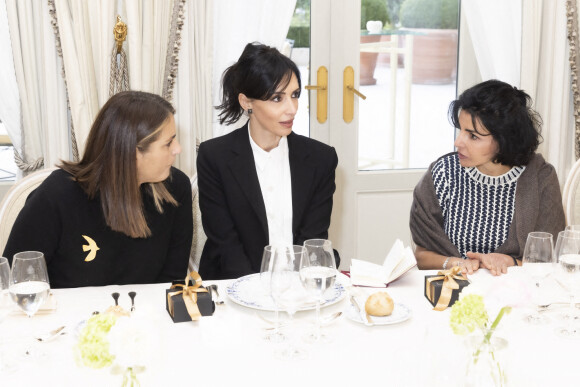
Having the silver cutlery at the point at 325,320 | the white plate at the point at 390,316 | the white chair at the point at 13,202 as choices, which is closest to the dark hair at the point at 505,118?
the white plate at the point at 390,316

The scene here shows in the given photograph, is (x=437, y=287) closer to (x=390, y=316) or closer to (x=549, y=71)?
(x=390, y=316)

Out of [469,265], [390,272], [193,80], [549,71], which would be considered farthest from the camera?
[549,71]

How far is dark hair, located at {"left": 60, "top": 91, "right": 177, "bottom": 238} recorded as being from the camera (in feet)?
6.90

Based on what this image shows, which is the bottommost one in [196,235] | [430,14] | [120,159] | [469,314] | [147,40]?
[196,235]

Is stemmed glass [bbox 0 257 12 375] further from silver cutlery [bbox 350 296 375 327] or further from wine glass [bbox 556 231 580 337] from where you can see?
wine glass [bbox 556 231 580 337]

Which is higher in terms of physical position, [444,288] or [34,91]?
[34,91]

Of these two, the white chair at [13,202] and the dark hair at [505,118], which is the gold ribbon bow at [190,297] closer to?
the white chair at [13,202]

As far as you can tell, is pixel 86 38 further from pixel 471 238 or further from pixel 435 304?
pixel 435 304

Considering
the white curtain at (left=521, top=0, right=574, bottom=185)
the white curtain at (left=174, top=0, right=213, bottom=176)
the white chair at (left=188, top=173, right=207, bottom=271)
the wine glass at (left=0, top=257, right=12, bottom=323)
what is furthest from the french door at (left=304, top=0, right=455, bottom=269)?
the wine glass at (left=0, top=257, right=12, bottom=323)

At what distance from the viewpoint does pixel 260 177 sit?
2619 millimetres

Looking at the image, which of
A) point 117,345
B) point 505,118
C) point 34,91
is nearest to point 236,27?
point 34,91

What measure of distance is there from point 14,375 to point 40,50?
205 cm

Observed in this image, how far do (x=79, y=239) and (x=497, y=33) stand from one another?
2421 millimetres

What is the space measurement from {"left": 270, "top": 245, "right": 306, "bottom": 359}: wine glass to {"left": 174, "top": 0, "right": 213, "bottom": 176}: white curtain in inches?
74.0
